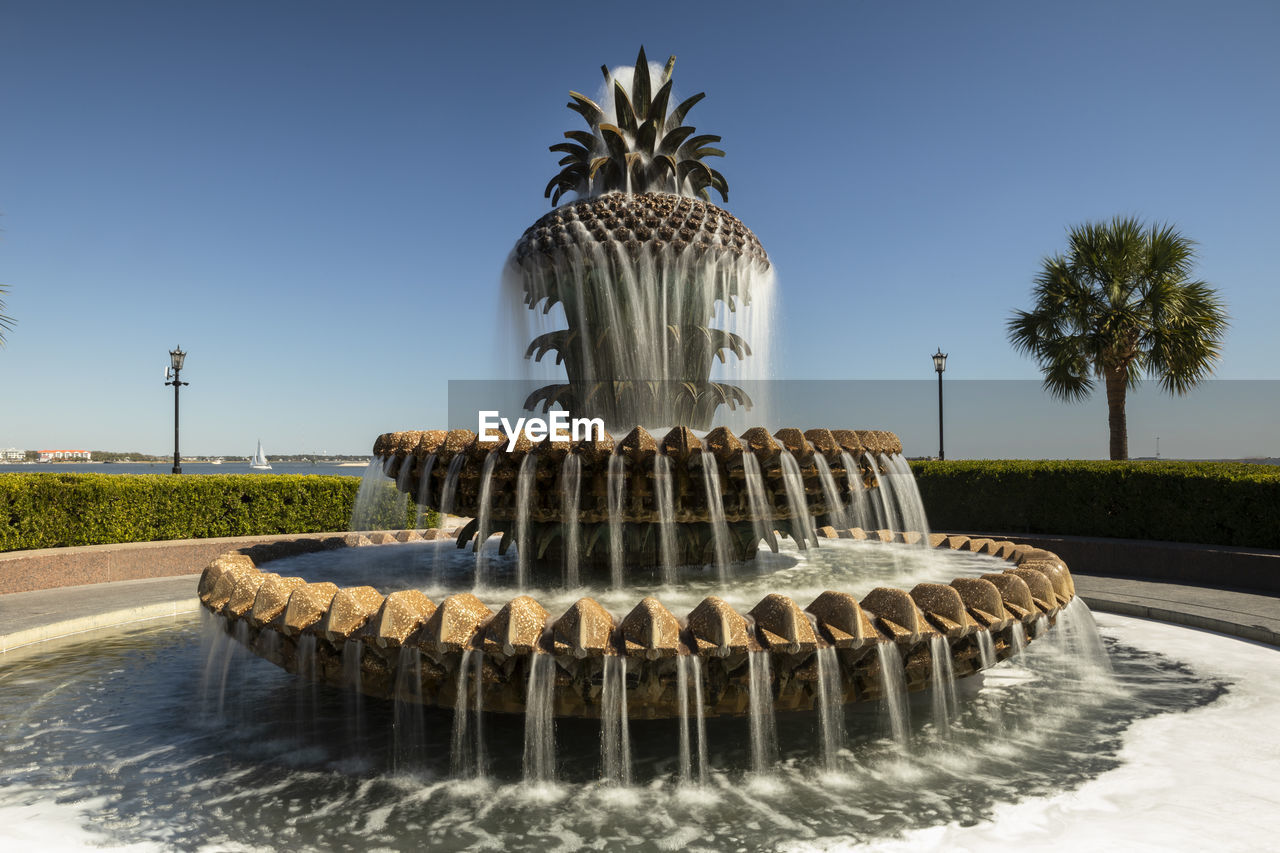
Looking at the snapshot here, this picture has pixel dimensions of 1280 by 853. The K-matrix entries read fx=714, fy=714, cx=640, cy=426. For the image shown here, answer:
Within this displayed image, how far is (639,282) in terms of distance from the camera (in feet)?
20.5

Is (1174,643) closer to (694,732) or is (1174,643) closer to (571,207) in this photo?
(694,732)

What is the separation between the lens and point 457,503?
5.39 meters

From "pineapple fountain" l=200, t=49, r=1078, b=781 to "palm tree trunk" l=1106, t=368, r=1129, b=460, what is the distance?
1467cm

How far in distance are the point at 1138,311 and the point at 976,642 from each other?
1926cm

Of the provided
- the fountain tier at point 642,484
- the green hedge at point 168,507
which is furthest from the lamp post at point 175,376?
the fountain tier at point 642,484

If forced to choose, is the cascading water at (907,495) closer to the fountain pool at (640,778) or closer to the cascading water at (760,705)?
the fountain pool at (640,778)

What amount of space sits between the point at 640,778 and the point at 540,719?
26.7 inches

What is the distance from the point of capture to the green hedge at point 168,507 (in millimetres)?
11430

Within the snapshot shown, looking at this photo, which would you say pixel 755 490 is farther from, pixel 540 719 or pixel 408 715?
pixel 408 715

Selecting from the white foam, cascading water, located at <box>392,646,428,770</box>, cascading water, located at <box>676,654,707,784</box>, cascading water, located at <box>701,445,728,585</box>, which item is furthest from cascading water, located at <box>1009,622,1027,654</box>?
cascading water, located at <box>392,646,428,770</box>

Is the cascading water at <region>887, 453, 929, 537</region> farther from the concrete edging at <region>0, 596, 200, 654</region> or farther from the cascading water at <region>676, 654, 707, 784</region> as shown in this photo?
the concrete edging at <region>0, 596, 200, 654</region>

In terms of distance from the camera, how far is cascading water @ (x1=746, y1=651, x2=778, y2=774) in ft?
12.1

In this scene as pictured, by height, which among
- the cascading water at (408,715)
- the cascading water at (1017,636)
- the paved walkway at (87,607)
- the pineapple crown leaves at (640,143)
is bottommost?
the paved walkway at (87,607)

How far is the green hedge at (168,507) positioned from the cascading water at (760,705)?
7574 mm
